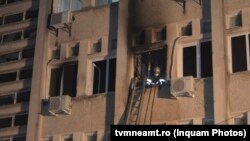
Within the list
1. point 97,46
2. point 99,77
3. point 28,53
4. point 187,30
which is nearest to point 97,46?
point 97,46

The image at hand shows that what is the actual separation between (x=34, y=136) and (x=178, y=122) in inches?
233

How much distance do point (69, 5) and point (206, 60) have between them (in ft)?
23.9

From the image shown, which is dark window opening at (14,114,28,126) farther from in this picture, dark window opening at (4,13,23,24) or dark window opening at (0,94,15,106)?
dark window opening at (4,13,23,24)

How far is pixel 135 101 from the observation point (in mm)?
23172

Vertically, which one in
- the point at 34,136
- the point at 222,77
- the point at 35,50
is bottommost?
the point at 34,136

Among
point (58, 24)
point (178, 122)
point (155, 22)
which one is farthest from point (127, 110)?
point (58, 24)

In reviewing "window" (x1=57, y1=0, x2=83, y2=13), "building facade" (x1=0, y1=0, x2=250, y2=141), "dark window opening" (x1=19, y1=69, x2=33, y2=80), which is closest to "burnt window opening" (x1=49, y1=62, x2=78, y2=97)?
"building facade" (x1=0, y1=0, x2=250, y2=141)

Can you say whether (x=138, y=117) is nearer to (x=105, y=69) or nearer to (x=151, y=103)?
(x=151, y=103)

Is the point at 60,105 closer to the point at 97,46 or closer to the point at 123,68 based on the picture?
the point at 123,68

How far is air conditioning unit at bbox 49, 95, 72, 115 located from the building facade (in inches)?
1.6

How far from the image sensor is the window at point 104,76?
79.7ft

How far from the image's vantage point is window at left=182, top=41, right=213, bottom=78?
2256 cm

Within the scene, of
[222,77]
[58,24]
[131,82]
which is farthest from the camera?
[58,24]

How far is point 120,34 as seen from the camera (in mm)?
24109
